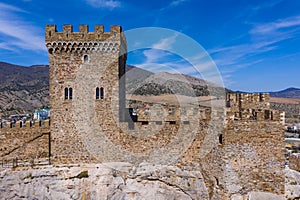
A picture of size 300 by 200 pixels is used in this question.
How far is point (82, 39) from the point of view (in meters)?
16.8

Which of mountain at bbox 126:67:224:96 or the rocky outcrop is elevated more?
mountain at bbox 126:67:224:96

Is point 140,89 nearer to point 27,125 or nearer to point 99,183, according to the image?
point 27,125

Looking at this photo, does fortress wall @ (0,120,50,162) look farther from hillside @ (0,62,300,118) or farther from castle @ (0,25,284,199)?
hillside @ (0,62,300,118)

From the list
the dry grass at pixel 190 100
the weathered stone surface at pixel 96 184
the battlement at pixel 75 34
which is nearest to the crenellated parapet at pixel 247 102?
the dry grass at pixel 190 100

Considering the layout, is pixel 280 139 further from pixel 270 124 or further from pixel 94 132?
pixel 94 132

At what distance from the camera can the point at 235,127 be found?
562 inches

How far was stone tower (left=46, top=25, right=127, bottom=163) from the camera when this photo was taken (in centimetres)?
1683

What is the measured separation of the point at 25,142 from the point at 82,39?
750 centimetres

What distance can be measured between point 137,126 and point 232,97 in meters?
5.98

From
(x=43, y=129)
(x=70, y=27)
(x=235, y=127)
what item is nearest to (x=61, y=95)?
(x=43, y=129)

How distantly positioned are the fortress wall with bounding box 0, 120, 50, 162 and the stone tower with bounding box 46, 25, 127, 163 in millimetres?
1230

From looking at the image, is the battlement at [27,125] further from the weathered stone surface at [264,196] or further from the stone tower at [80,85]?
the weathered stone surface at [264,196]

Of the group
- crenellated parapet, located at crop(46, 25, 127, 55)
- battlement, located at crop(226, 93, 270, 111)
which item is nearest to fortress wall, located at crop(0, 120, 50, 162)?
crenellated parapet, located at crop(46, 25, 127, 55)

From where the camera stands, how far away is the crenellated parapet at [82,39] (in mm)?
16750
